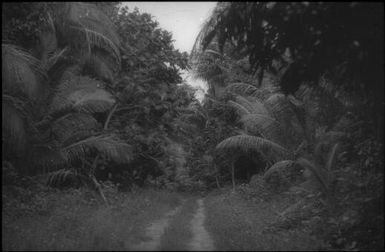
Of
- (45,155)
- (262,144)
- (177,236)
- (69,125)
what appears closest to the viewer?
(177,236)

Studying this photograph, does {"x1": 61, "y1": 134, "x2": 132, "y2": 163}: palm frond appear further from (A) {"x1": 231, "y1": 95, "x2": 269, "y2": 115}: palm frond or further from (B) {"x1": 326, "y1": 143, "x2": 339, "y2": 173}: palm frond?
(B) {"x1": 326, "y1": 143, "x2": 339, "y2": 173}: palm frond

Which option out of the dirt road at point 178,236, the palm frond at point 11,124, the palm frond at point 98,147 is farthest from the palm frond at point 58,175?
the dirt road at point 178,236

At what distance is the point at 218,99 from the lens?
23328mm

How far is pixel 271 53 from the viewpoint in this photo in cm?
749

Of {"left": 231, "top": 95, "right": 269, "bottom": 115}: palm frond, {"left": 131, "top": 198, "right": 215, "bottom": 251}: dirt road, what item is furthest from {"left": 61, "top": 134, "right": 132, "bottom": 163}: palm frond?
{"left": 231, "top": 95, "right": 269, "bottom": 115}: palm frond

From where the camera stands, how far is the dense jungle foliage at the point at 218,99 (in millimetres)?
6746

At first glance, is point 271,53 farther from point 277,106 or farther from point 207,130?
point 207,130

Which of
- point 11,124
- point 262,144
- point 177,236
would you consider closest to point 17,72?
point 11,124

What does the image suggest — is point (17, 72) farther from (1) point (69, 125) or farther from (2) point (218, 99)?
(2) point (218, 99)

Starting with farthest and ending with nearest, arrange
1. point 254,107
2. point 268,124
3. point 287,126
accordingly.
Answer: point 254,107, point 268,124, point 287,126

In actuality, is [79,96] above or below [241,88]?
below

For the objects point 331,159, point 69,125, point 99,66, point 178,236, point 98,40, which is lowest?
point 178,236

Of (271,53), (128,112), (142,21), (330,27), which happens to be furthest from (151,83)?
(330,27)

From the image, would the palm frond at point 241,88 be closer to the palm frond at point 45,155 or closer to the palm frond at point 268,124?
the palm frond at point 268,124
